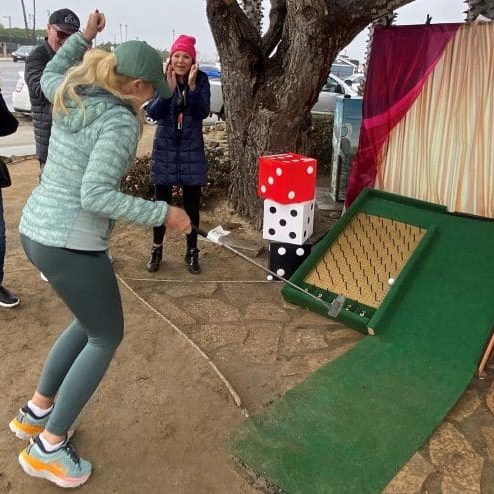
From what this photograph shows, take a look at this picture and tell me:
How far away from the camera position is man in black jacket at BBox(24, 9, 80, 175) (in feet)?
12.5

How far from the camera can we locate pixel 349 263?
4.27 m

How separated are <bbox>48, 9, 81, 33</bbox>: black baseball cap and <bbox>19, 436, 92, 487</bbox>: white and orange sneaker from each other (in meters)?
2.91

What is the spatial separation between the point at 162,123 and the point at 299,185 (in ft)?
4.12

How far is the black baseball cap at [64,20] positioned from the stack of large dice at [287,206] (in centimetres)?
174

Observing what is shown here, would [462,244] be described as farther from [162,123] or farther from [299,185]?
[162,123]

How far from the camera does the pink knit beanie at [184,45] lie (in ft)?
13.3

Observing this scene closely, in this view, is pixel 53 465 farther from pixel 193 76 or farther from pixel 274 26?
pixel 274 26

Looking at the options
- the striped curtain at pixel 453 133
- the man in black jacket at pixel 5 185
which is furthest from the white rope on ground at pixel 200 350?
the striped curtain at pixel 453 133

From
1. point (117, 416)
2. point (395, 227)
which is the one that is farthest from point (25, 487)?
point (395, 227)

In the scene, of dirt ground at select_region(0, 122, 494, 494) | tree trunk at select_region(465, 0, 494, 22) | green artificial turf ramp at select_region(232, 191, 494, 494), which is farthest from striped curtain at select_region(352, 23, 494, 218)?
dirt ground at select_region(0, 122, 494, 494)

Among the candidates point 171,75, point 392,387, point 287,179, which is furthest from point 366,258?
point 171,75

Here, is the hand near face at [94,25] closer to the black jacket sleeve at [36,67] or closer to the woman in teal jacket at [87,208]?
the woman in teal jacket at [87,208]

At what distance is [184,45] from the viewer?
406cm

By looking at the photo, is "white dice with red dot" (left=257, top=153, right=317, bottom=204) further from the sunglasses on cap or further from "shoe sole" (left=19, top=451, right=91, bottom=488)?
"shoe sole" (left=19, top=451, right=91, bottom=488)
